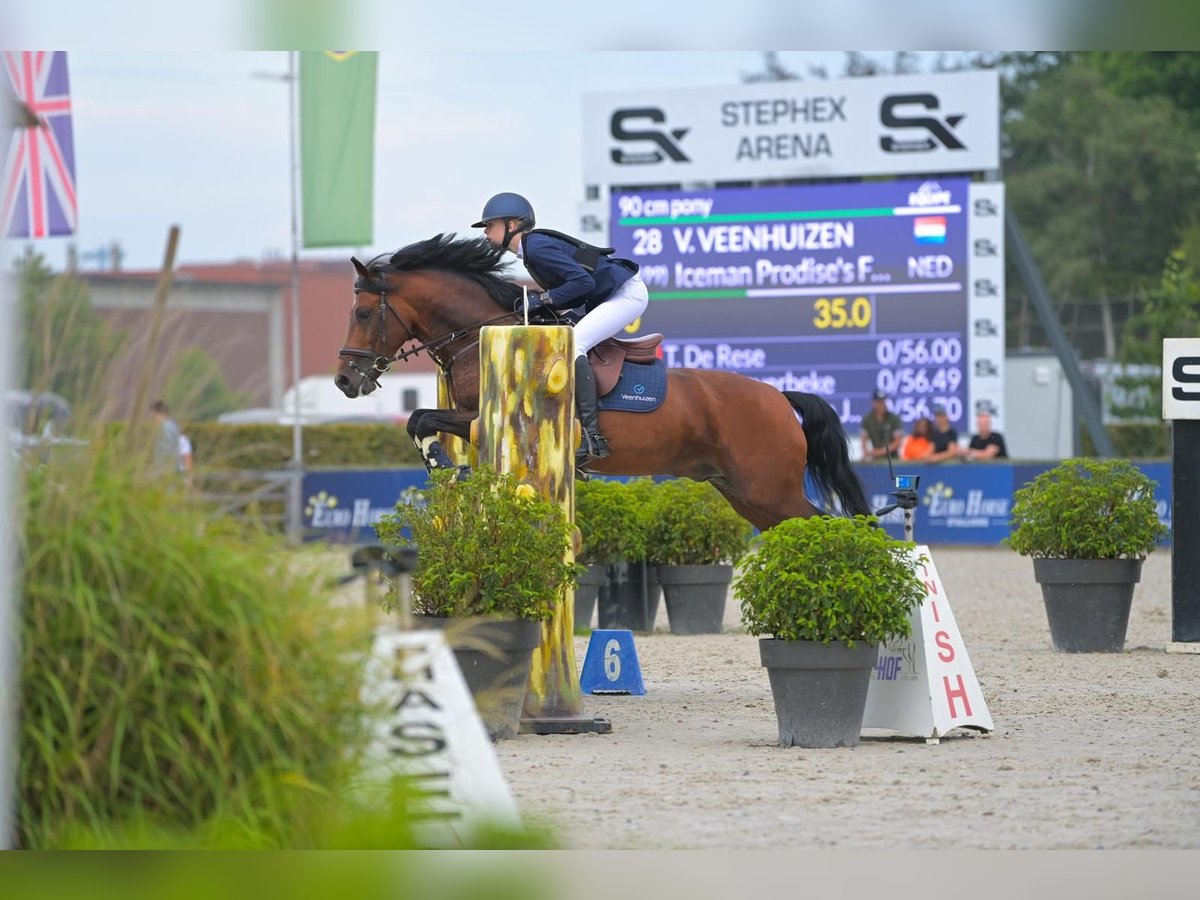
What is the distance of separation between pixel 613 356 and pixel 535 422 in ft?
5.52

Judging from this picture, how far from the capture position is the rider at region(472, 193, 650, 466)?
7.80 metres

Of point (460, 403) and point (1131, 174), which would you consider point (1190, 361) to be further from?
point (1131, 174)

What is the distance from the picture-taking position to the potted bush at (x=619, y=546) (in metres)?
10.5

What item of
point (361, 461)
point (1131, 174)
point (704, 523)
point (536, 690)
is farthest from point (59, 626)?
point (1131, 174)

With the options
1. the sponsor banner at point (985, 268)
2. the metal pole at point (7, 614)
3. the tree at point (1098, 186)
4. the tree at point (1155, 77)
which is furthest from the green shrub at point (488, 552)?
the tree at point (1155, 77)

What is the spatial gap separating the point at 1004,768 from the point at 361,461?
18172 millimetres

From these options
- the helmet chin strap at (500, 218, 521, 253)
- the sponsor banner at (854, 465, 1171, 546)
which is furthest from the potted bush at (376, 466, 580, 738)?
the sponsor banner at (854, 465, 1171, 546)

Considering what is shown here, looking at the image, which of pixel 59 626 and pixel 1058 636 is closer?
pixel 59 626

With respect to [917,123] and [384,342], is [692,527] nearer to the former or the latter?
[384,342]

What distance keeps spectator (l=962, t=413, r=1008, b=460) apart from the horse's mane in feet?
40.0

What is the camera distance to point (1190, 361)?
9523 millimetres

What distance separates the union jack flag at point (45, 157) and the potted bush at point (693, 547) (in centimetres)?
478

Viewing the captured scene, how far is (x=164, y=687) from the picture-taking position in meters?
3.74

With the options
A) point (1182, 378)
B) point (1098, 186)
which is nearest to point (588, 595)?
point (1182, 378)
